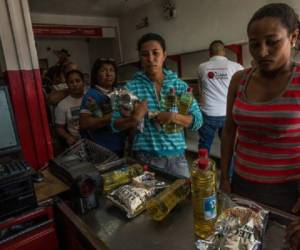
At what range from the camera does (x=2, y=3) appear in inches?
55.2

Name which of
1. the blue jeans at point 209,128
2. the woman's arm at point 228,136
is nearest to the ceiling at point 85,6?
the blue jeans at point 209,128

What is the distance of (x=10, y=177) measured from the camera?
0.89 meters

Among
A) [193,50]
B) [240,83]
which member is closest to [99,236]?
[240,83]

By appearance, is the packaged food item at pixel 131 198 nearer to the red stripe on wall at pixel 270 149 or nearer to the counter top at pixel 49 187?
the counter top at pixel 49 187

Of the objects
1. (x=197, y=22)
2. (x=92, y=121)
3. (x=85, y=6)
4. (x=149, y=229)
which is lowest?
(x=149, y=229)

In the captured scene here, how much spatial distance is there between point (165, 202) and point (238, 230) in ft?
0.88

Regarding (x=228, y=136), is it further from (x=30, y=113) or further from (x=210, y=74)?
(x=210, y=74)

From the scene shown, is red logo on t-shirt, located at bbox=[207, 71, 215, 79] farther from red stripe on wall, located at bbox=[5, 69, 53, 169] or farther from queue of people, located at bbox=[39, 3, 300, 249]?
red stripe on wall, located at bbox=[5, 69, 53, 169]

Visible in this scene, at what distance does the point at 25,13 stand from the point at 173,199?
51.5 inches

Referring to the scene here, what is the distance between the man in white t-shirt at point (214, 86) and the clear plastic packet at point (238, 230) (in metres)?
2.36

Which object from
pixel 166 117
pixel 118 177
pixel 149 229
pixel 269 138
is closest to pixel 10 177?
pixel 118 177

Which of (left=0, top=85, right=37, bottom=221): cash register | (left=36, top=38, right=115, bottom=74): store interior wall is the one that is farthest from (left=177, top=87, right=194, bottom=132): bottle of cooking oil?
(left=36, top=38, right=115, bottom=74): store interior wall

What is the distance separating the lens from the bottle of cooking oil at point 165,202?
0.85m

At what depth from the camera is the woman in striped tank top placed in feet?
2.82
